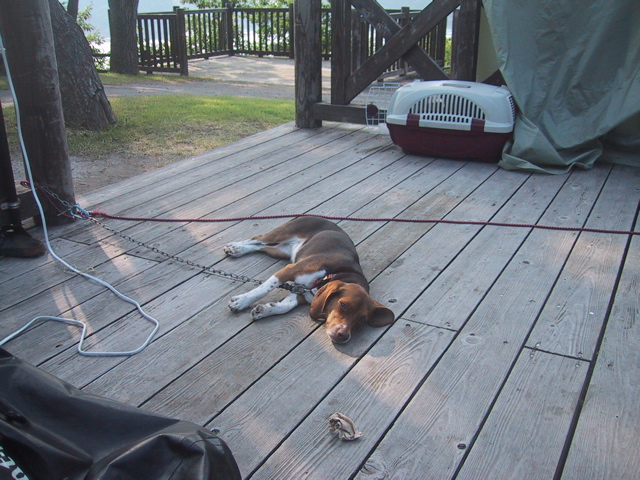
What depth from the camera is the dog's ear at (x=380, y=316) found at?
8.65 feet

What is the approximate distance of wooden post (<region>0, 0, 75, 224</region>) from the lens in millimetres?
3496

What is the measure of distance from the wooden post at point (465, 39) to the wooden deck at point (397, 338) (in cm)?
143

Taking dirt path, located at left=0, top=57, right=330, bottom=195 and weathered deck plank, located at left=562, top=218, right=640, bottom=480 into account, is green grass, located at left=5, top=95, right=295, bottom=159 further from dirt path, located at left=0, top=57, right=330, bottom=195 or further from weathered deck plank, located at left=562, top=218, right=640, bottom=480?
weathered deck plank, located at left=562, top=218, right=640, bottom=480

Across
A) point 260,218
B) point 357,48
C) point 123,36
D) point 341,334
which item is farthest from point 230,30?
point 341,334

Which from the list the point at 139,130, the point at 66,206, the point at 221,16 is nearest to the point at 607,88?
the point at 66,206

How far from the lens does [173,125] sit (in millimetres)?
A: 7402

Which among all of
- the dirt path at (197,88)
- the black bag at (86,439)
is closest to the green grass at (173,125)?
the dirt path at (197,88)

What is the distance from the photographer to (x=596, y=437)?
2016mm

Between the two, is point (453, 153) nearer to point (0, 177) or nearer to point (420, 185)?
point (420, 185)

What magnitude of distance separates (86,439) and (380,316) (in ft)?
4.65

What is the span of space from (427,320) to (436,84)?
279cm

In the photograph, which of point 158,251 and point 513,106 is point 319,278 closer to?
point 158,251

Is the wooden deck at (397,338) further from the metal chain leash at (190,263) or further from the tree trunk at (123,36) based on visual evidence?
the tree trunk at (123,36)

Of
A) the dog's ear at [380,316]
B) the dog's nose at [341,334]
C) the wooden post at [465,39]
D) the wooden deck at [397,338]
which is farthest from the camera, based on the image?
the wooden post at [465,39]
